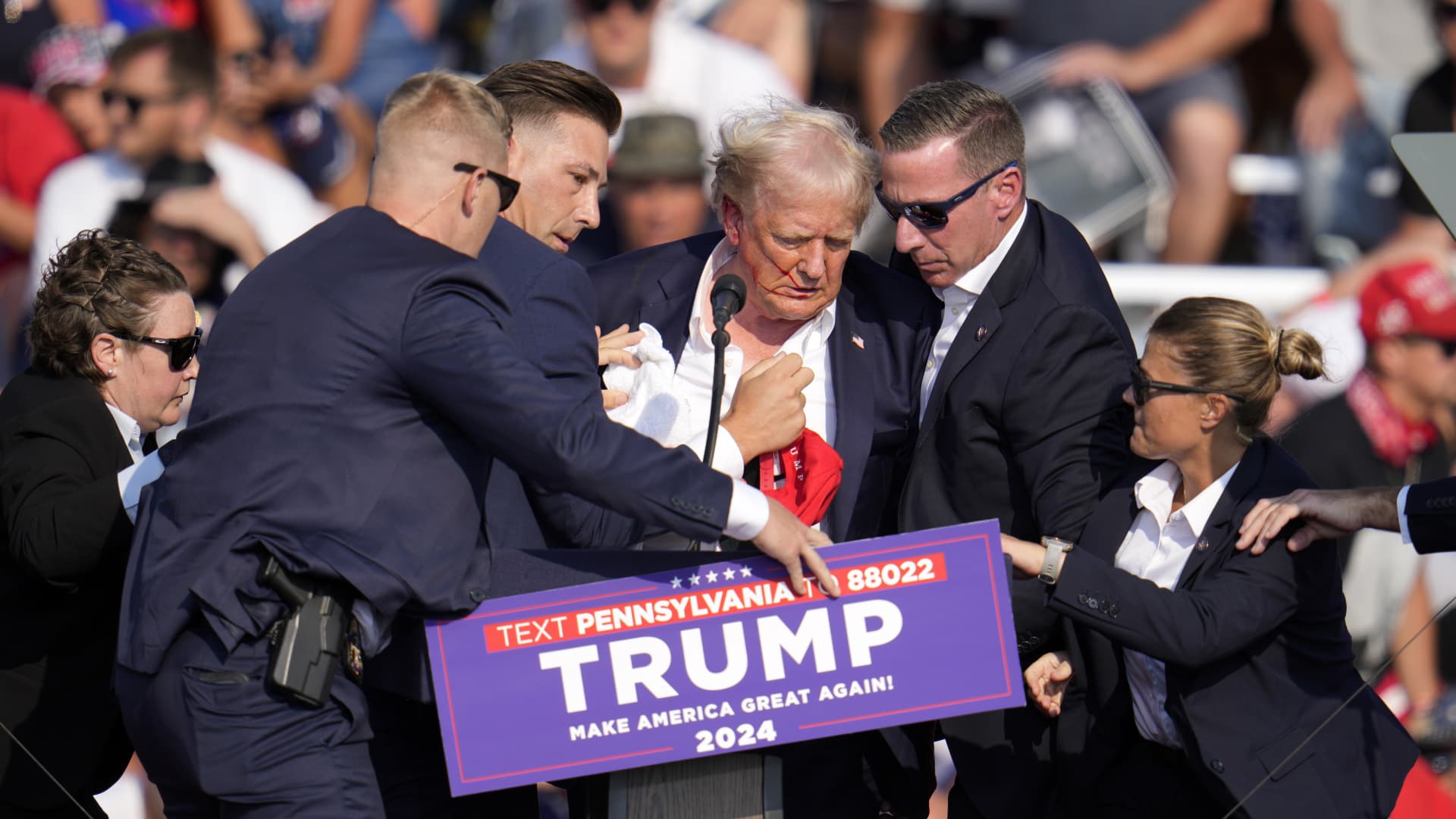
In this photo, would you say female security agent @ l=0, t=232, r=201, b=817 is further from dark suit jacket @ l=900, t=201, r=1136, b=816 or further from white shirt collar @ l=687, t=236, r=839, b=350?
dark suit jacket @ l=900, t=201, r=1136, b=816

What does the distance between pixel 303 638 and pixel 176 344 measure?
1.04 metres

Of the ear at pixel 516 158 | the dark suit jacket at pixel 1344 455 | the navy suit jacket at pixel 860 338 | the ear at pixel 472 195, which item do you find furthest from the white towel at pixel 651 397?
the dark suit jacket at pixel 1344 455

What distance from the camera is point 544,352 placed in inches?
111

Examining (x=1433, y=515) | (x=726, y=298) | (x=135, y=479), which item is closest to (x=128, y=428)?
(x=135, y=479)

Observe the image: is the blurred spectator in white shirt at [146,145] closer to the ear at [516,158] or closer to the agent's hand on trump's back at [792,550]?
the ear at [516,158]

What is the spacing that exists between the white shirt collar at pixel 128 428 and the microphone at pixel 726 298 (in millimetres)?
1320

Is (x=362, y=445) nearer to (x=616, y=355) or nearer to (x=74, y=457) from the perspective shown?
(x=616, y=355)

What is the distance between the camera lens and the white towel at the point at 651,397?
133 inches

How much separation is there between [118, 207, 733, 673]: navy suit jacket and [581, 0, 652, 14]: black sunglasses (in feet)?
13.1

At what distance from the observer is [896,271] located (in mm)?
3770

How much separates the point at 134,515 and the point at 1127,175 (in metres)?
4.66

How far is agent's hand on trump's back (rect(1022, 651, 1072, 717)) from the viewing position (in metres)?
3.33

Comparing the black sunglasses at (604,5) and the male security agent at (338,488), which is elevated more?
the black sunglasses at (604,5)

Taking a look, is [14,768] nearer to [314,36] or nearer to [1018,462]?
[1018,462]
